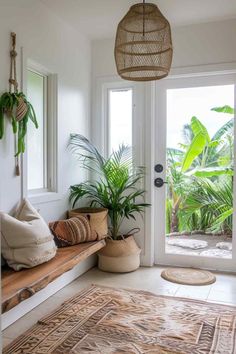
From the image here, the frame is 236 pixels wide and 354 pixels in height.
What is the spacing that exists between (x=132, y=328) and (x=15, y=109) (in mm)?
1744

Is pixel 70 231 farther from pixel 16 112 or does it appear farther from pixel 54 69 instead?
pixel 54 69

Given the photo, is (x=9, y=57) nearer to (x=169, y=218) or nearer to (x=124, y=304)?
(x=124, y=304)

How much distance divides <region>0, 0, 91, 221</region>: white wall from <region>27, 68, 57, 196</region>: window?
0.08 meters

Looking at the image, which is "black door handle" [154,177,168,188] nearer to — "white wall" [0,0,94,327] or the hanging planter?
"white wall" [0,0,94,327]

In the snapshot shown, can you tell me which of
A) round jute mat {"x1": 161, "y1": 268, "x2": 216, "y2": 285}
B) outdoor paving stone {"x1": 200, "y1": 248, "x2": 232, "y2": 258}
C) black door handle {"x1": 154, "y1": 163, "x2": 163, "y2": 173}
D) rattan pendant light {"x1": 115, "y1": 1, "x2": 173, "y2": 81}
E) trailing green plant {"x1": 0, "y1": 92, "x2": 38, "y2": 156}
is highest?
rattan pendant light {"x1": 115, "y1": 1, "x2": 173, "y2": 81}

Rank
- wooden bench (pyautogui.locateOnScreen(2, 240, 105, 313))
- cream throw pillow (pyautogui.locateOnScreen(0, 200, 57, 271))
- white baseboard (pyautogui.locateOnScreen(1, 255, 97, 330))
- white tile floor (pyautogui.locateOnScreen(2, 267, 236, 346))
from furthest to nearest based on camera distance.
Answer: white tile floor (pyautogui.locateOnScreen(2, 267, 236, 346)) < white baseboard (pyautogui.locateOnScreen(1, 255, 97, 330)) < cream throw pillow (pyautogui.locateOnScreen(0, 200, 57, 271)) < wooden bench (pyautogui.locateOnScreen(2, 240, 105, 313))

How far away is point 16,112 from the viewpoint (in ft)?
7.92

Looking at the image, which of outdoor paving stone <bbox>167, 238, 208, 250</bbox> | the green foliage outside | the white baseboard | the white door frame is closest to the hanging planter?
the white baseboard

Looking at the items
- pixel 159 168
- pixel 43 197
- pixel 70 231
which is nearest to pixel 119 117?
pixel 159 168

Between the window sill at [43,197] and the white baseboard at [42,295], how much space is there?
2.36 ft

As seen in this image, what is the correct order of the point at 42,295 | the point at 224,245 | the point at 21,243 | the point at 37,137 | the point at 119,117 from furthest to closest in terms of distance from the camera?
the point at 119,117 < the point at 224,245 < the point at 37,137 < the point at 42,295 < the point at 21,243

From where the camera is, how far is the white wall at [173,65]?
130 inches

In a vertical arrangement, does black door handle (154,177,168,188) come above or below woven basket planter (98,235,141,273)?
above

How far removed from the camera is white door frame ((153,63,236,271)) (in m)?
3.42
